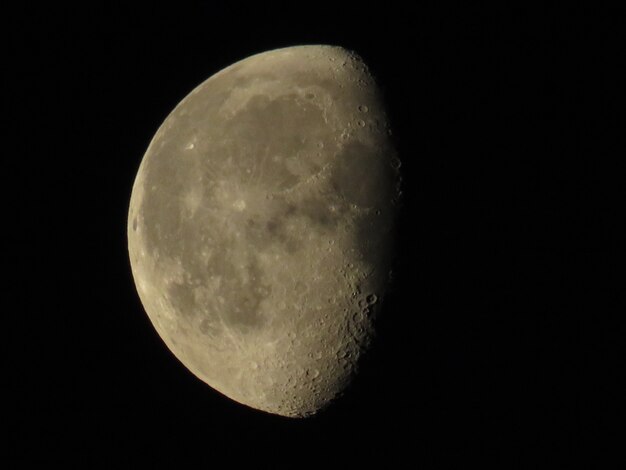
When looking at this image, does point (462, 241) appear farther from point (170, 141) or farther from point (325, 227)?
point (170, 141)

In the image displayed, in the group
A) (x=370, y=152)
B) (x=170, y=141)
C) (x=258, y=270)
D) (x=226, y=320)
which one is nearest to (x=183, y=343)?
(x=226, y=320)

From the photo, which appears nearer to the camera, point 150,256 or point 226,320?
point 226,320

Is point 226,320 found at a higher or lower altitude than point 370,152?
lower

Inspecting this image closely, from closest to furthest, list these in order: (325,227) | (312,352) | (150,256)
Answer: (325,227)
(312,352)
(150,256)

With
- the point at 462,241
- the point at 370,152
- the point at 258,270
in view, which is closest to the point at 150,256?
the point at 258,270

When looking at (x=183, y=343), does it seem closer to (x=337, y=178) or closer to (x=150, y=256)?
(x=150, y=256)

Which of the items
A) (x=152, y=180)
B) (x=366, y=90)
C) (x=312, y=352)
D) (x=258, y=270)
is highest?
(x=366, y=90)

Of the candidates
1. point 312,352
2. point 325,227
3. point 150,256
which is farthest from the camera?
point 150,256
